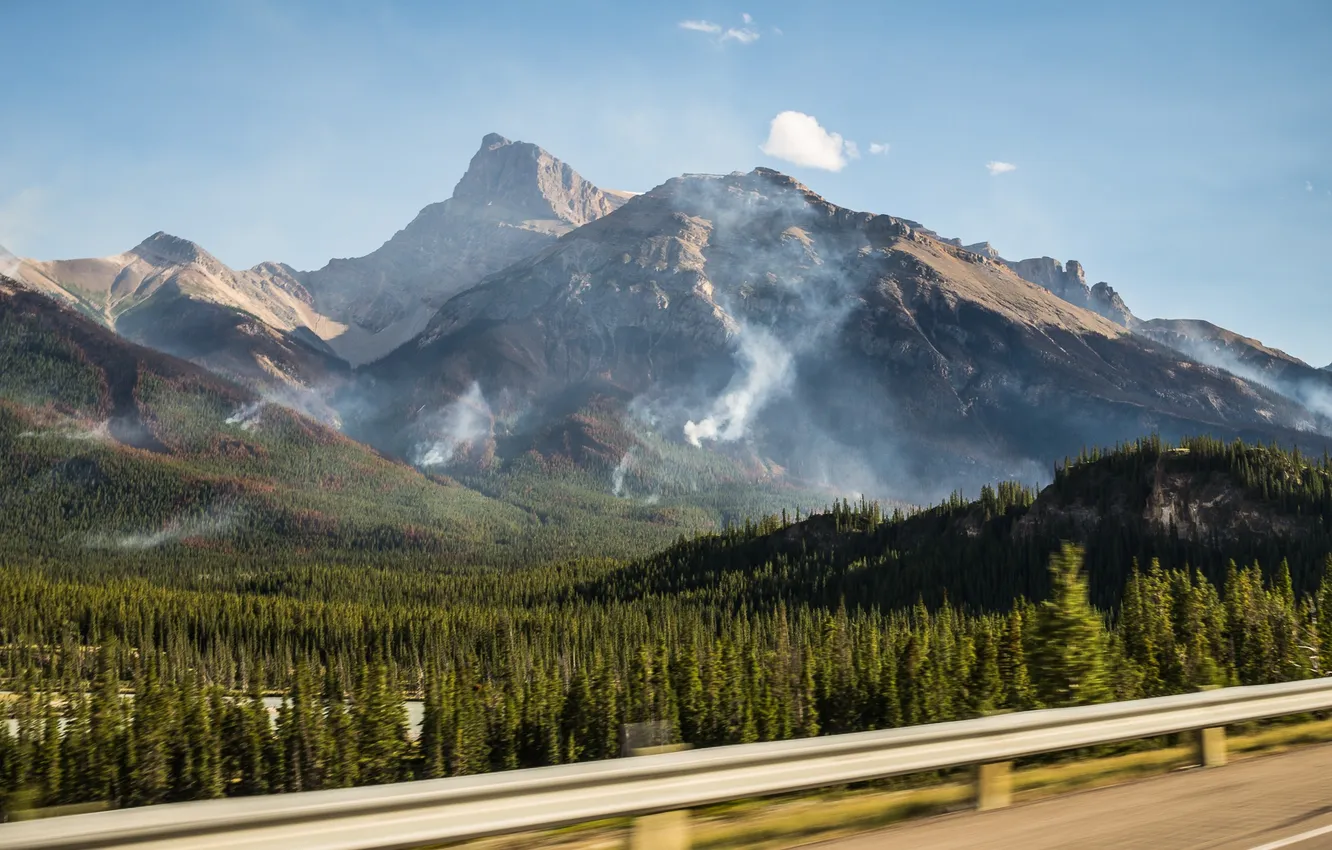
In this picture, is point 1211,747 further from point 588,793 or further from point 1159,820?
point 588,793

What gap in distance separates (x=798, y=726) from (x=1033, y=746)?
282ft

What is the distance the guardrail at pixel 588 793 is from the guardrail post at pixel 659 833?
0.05ft

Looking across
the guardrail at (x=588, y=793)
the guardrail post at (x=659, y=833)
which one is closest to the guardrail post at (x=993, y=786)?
the guardrail at (x=588, y=793)

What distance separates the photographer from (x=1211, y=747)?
16328 millimetres

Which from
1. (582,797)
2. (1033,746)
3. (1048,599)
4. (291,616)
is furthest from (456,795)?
(291,616)

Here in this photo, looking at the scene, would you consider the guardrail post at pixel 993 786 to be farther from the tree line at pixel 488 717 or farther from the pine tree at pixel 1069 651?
the tree line at pixel 488 717

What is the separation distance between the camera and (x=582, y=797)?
10.1 m

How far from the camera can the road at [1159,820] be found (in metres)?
11.2

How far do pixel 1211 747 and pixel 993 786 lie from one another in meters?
5.15

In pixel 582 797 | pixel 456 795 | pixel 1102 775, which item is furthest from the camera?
pixel 1102 775

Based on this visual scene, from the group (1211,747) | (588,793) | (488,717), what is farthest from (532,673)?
(588,793)

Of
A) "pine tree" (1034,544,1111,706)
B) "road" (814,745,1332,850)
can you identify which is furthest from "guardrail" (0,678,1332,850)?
"pine tree" (1034,544,1111,706)

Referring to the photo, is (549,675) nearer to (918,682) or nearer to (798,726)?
(798,726)

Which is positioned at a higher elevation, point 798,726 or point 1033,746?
point 1033,746
